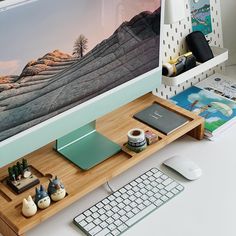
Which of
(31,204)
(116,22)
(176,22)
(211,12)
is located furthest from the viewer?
(211,12)

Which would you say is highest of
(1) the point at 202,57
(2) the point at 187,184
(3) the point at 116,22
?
(3) the point at 116,22

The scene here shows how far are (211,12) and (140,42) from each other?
0.56 m

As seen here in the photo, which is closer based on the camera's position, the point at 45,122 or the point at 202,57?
the point at 45,122

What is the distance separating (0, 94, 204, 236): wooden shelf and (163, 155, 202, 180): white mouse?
0.05 m

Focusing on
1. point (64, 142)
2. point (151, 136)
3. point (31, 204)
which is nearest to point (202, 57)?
point (151, 136)

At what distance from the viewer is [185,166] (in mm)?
1355

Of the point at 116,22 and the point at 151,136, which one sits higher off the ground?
the point at 116,22

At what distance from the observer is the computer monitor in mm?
1049

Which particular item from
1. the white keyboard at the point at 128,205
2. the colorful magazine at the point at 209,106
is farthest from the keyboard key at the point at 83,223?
the colorful magazine at the point at 209,106

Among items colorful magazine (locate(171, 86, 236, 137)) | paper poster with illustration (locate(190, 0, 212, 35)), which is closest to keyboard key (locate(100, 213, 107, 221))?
colorful magazine (locate(171, 86, 236, 137))

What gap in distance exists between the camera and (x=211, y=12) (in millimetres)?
1776

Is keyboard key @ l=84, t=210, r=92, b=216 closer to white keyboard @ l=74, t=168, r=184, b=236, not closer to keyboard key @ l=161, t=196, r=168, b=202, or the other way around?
white keyboard @ l=74, t=168, r=184, b=236

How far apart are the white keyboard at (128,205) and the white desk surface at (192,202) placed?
2 cm

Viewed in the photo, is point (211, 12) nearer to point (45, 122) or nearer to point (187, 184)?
point (187, 184)
